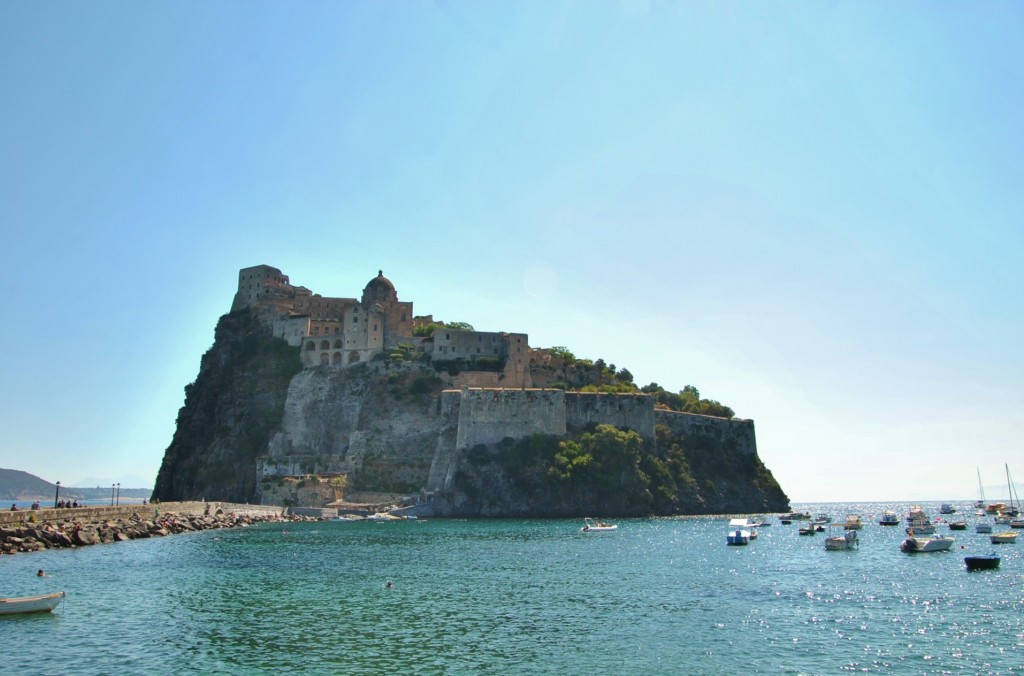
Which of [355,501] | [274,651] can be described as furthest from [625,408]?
[274,651]

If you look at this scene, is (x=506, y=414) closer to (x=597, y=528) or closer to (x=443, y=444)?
(x=443, y=444)

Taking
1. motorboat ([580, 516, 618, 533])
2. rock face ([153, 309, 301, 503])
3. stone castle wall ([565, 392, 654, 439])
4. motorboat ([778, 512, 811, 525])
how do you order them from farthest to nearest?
rock face ([153, 309, 301, 503]) < stone castle wall ([565, 392, 654, 439]) < motorboat ([778, 512, 811, 525]) < motorboat ([580, 516, 618, 533])

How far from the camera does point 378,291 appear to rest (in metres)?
84.6

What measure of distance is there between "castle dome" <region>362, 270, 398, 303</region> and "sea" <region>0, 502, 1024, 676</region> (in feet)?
149

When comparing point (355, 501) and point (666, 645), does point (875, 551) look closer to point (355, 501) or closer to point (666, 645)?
point (666, 645)

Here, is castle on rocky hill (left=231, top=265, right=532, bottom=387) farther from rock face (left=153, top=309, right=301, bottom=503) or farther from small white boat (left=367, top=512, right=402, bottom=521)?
small white boat (left=367, top=512, right=402, bottom=521)

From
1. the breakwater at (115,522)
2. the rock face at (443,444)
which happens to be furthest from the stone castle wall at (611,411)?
the breakwater at (115,522)

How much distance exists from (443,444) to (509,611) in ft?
151

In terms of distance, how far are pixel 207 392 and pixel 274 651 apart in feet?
230

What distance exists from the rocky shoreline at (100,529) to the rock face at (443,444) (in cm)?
1261

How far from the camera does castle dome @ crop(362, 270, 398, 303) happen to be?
84312mm

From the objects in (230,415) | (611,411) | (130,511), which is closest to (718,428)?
(611,411)

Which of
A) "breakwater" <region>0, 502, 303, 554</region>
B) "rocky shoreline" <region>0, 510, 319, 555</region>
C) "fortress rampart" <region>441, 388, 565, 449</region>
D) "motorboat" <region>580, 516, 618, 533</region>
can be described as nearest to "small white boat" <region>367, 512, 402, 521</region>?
"breakwater" <region>0, 502, 303, 554</region>

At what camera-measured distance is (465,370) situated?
77062 mm
